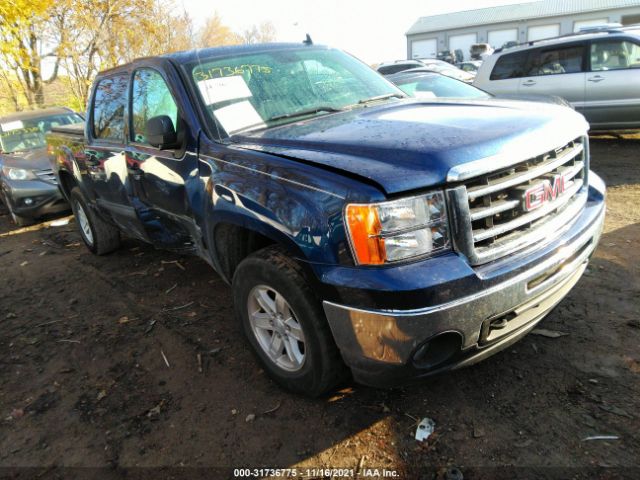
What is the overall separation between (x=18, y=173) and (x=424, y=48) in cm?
4632

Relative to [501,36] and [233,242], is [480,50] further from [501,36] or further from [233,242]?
[233,242]

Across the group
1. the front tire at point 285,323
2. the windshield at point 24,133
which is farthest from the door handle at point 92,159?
the windshield at point 24,133

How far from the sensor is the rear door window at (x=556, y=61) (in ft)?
26.6

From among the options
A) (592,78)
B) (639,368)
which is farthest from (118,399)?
(592,78)

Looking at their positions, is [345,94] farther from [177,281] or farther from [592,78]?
[592,78]

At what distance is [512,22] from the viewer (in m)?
42.2

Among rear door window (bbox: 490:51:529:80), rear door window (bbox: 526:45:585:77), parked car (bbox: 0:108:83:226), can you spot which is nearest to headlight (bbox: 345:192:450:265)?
parked car (bbox: 0:108:83:226)

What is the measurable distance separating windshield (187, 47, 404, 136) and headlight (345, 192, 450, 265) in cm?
125

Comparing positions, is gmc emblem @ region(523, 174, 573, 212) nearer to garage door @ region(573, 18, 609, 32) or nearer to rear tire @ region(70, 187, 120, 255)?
rear tire @ region(70, 187, 120, 255)

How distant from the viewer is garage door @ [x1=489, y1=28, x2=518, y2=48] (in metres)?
42.4

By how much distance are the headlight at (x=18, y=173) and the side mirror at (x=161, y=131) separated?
557 centimetres

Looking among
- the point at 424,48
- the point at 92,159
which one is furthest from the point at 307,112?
the point at 424,48

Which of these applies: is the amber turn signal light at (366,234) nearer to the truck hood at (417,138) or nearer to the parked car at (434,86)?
the truck hood at (417,138)

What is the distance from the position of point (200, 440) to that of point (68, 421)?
2.87ft
